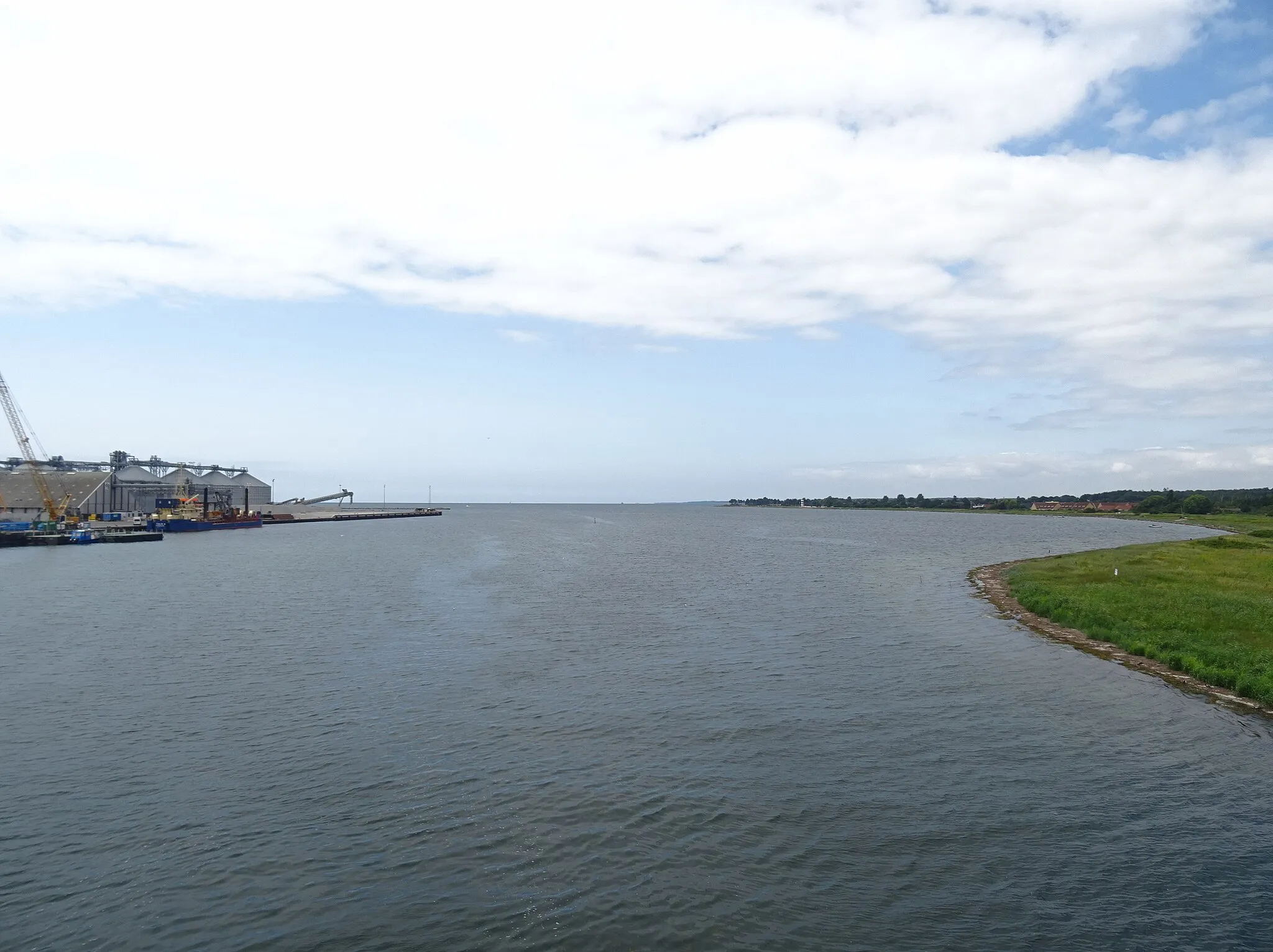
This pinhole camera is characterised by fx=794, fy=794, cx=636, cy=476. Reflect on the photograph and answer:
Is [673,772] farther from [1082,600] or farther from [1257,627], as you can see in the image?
[1082,600]

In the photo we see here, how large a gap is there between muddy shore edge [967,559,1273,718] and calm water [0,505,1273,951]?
4.74ft

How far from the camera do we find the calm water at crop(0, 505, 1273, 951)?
54.7 ft

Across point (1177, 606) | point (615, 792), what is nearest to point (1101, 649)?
point (1177, 606)

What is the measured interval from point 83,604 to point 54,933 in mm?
53696

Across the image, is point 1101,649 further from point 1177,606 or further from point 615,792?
point 615,792

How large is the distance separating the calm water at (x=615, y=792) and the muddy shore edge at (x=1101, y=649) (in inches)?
56.9

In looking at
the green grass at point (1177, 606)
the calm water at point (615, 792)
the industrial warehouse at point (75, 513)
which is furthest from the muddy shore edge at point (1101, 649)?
the industrial warehouse at point (75, 513)

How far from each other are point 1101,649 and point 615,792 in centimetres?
3242

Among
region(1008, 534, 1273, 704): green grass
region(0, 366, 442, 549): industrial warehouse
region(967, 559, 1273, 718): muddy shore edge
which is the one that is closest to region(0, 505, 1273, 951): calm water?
region(967, 559, 1273, 718): muddy shore edge

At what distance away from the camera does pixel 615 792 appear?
76.1ft

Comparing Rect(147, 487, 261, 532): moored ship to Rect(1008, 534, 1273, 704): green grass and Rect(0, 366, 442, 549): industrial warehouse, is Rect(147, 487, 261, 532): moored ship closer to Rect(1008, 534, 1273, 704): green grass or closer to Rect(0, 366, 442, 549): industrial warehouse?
Rect(0, 366, 442, 549): industrial warehouse

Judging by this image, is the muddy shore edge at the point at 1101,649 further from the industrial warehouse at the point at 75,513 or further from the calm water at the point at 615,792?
the industrial warehouse at the point at 75,513

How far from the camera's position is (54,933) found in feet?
52.5

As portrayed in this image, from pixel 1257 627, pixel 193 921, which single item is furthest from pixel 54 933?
pixel 1257 627
